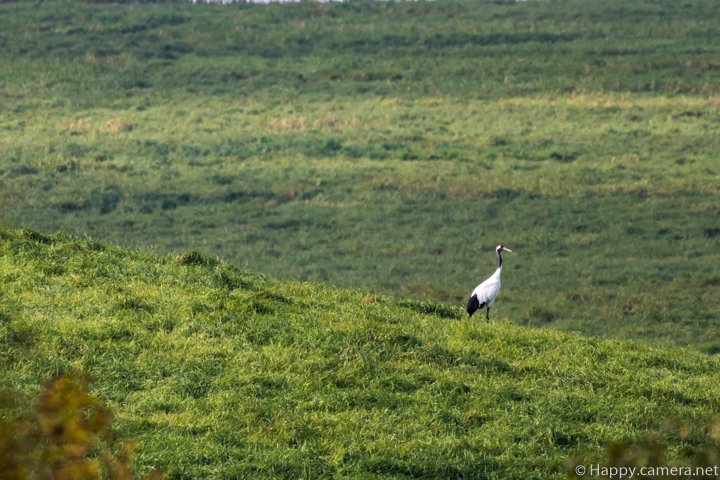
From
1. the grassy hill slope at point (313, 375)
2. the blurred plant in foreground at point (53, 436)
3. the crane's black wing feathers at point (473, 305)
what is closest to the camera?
the blurred plant in foreground at point (53, 436)

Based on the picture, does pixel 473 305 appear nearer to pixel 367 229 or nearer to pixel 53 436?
pixel 53 436

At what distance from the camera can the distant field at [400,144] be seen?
29.5 m

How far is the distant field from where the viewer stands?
2945 cm

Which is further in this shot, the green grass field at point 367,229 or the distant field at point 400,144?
A: the distant field at point 400,144

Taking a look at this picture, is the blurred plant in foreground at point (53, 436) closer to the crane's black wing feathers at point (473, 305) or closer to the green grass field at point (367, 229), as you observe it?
the green grass field at point (367, 229)

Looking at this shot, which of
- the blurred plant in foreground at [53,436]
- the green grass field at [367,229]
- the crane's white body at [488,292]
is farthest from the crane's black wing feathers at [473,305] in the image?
the blurred plant in foreground at [53,436]

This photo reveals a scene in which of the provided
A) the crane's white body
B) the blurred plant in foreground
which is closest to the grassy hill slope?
the crane's white body

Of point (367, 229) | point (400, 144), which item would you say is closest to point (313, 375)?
point (367, 229)

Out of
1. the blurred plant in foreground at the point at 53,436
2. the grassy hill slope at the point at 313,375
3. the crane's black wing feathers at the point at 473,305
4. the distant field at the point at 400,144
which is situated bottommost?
the distant field at the point at 400,144

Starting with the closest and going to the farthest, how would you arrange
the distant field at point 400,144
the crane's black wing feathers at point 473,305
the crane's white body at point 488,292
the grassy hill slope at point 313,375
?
the grassy hill slope at point 313,375
the crane's black wing feathers at point 473,305
the crane's white body at point 488,292
the distant field at point 400,144

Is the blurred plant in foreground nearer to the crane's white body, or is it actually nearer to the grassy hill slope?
the grassy hill slope

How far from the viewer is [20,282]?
1395cm

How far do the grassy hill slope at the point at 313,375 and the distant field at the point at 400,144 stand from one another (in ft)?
10.7

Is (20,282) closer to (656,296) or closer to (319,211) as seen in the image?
(656,296)
